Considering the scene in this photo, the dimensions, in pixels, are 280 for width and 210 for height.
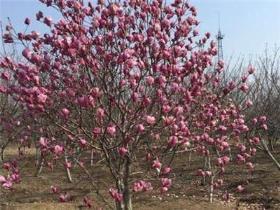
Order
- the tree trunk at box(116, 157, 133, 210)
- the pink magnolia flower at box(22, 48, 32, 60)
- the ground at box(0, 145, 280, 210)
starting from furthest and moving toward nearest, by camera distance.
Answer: the ground at box(0, 145, 280, 210) → the tree trunk at box(116, 157, 133, 210) → the pink magnolia flower at box(22, 48, 32, 60)

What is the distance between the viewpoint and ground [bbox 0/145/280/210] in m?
10.2

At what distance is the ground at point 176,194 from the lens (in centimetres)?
1023

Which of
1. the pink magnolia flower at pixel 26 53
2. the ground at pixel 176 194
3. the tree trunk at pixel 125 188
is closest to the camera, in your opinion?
the pink magnolia flower at pixel 26 53

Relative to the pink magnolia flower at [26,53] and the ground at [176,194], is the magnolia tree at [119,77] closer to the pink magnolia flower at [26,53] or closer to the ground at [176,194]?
the pink magnolia flower at [26,53]

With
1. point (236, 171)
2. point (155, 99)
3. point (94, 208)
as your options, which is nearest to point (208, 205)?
point (94, 208)

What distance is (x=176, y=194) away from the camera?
11539mm

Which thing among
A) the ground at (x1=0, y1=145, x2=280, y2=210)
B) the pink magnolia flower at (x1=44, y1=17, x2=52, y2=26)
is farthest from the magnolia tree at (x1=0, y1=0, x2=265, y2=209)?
the ground at (x1=0, y1=145, x2=280, y2=210)

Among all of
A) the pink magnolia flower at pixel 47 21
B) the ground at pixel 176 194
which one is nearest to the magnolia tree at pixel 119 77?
the pink magnolia flower at pixel 47 21

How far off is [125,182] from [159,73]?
4.41 ft

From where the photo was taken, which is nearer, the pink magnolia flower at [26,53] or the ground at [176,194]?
the pink magnolia flower at [26,53]

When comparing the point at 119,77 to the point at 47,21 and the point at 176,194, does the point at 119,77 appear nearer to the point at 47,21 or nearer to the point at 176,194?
the point at 47,21

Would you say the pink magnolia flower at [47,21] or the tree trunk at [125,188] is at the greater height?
the pink magnolia flower at [47,21]

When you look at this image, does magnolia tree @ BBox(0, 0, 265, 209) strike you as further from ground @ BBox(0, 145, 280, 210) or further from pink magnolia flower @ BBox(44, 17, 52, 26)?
ground @ BBox(0, 145, 280, 210)

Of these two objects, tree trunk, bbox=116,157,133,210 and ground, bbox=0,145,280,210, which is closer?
tree trunk, bbox=116,157,133,210
